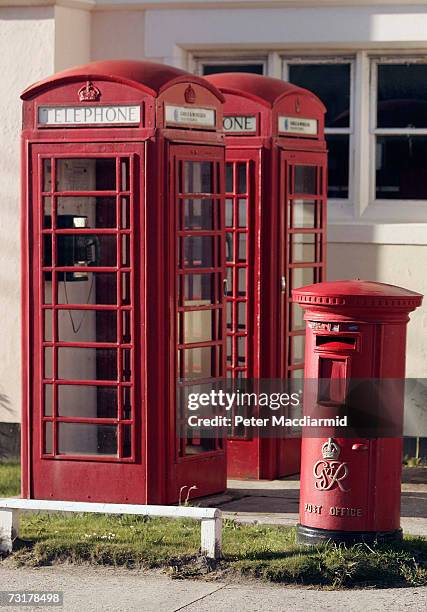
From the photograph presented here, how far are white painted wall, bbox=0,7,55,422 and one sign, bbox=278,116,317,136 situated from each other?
199cm

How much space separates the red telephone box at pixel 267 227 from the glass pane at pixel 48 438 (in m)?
1.53

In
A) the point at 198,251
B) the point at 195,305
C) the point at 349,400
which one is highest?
the point at 198,251

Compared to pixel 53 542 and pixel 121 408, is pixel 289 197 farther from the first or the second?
pixel 53 542

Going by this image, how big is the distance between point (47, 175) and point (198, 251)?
1.03 m

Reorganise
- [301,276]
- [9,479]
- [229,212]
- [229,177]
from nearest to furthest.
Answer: [229,177], [301,276], [9,479], [229,212]

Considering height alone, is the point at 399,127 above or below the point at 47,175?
above

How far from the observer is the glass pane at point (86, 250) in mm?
8023

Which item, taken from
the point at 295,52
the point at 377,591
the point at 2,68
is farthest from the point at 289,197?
the point at 377,591

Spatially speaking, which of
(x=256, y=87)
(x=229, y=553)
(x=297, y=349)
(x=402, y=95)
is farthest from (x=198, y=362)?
(x=402, y=95)

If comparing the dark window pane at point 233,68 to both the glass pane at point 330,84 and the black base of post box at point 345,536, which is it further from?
the black base of post box at point 345,536

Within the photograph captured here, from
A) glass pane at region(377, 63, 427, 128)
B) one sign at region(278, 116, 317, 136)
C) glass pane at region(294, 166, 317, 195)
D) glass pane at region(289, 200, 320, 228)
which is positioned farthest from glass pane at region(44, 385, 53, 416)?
glass pane at region(377, 63, 427, 128)

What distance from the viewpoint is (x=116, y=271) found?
7.95 meters

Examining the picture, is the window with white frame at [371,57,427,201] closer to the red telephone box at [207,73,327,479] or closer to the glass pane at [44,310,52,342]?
the red telephone box at [207,73,327,479]

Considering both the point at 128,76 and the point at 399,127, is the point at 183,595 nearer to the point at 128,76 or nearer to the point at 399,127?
the point at 128,76
